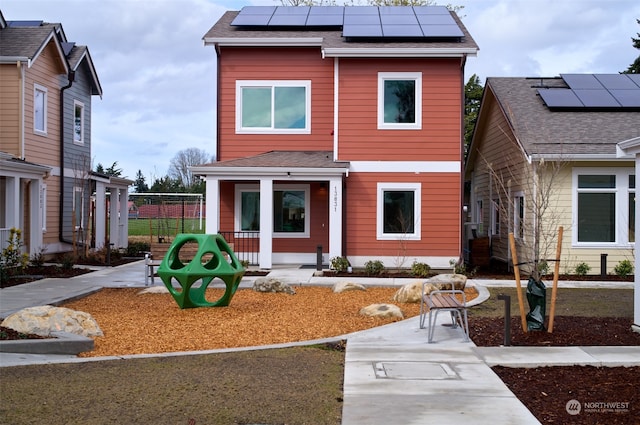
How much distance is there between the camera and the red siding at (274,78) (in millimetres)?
18984

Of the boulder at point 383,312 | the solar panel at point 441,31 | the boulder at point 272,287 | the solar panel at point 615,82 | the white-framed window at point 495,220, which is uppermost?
the solar panel at point 441,31

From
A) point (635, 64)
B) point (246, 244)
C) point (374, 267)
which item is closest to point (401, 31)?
point (374, 267)

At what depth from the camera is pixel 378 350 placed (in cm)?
799

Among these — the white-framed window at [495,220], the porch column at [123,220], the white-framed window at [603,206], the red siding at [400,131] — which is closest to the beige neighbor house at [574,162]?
the white-framed window at [603,206]

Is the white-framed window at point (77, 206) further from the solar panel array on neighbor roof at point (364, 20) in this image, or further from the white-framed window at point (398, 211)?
the white-framed window at point (398, 211)

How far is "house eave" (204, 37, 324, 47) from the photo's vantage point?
18.6 metres

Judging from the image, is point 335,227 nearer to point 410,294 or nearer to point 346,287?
point 346,287

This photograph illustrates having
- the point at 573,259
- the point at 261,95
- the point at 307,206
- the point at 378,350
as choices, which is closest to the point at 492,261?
the point at 573,259

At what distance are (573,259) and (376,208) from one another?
533 cm

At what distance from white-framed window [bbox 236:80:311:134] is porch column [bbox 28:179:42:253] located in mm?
5987

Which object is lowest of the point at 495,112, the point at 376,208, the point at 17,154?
the point at 376,208

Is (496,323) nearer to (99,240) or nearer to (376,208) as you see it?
(376,208)

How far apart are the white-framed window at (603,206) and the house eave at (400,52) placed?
14.3ft

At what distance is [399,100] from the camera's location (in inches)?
719
